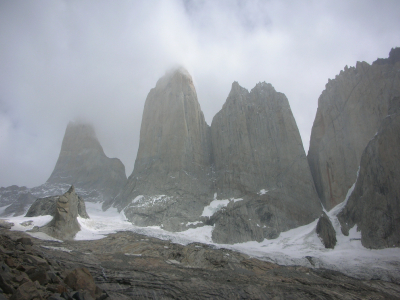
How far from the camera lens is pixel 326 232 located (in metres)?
41.4

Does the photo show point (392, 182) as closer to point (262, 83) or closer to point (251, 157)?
point (251, 157)

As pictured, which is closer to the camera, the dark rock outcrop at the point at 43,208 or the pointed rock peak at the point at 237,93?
the dark rock outcrop at the point at 43,208

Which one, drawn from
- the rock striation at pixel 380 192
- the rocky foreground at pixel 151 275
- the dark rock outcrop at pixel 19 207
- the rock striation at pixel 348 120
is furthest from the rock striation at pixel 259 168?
the dark rock outcrop at pixel 19 207

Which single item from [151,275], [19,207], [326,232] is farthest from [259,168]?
[19,207]

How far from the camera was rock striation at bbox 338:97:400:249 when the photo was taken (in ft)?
111

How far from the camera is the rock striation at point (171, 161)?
55.8m

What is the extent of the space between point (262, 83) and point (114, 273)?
6319 centimetres

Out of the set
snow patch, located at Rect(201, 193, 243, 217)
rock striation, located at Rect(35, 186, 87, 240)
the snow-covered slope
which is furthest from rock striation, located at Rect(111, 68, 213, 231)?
rock striation, located at Rect(35, 186, 87, 240)

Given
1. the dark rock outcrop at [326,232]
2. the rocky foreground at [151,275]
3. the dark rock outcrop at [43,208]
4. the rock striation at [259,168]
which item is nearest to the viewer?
the rocky foreground at [151,275]

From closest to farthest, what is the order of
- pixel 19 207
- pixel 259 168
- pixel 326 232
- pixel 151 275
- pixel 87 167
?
pixel 151 275 → pixel 326 232 → pixel 259 168 → pixel 19 207 → pixel 87 167

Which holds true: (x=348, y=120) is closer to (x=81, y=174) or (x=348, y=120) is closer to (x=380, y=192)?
(x=380, y=192)

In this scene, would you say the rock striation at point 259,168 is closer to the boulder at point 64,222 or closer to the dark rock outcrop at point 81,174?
the boulder at point 64,222

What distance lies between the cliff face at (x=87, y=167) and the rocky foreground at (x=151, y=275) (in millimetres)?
59474

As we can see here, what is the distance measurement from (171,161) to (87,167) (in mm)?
46444
